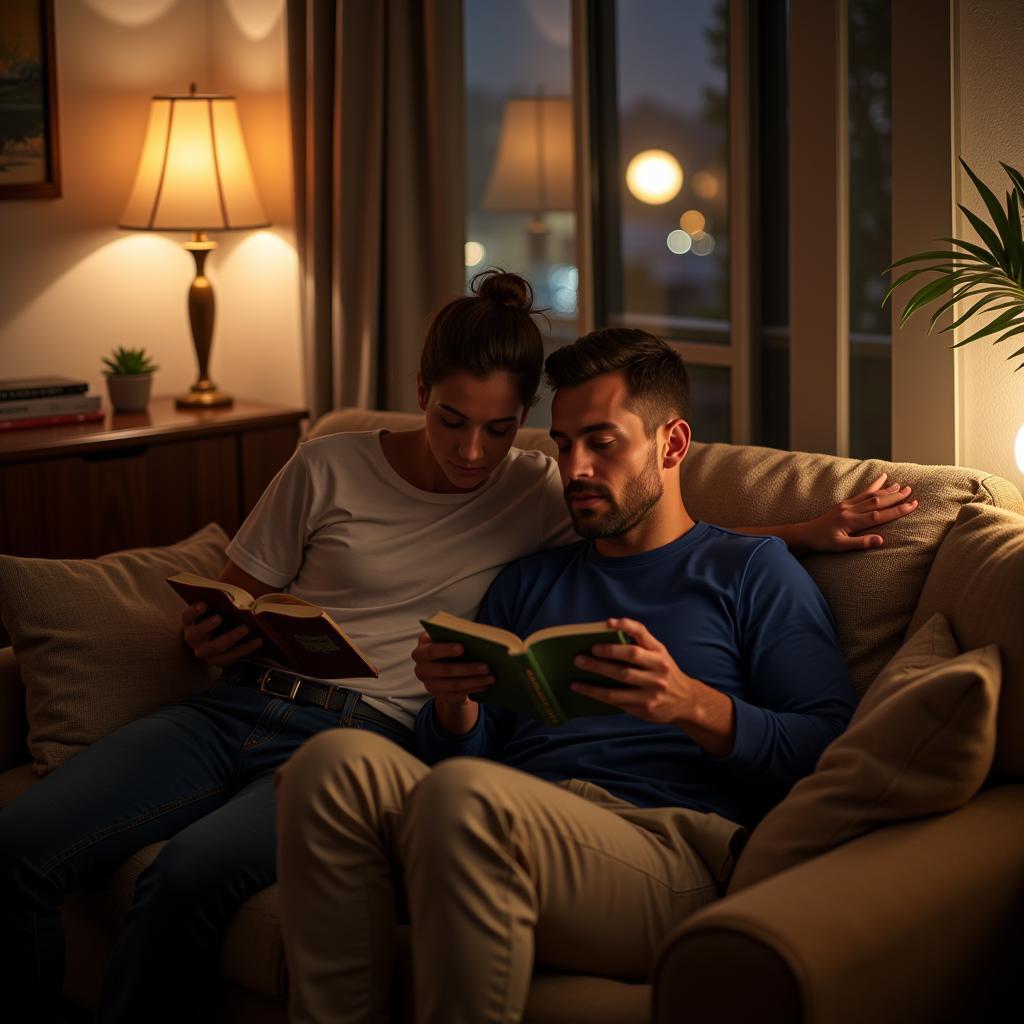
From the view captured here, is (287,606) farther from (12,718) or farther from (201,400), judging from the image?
(201,400)

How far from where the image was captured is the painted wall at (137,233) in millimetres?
3672

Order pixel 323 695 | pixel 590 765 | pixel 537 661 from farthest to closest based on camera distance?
pixel 323 695, pixel 590 765, pixel 537 661

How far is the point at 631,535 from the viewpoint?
2.05 m

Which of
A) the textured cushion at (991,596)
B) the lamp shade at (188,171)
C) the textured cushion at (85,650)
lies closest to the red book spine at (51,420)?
the lamp shade at (188,171)

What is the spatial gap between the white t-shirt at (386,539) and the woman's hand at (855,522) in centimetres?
40

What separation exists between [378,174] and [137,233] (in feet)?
3.06

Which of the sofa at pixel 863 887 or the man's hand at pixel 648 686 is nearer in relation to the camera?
the sofa at pixel 863 887

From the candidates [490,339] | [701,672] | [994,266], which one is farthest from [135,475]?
[994,266]

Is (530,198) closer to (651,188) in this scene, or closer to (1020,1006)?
(651,188)

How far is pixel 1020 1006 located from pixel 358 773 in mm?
855

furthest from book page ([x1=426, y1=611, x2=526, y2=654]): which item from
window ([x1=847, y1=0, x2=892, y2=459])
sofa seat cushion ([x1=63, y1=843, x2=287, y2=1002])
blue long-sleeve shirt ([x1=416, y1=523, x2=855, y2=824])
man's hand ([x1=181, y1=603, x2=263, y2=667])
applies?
window ([x1=847, y1=0, x2=892, y2=459])

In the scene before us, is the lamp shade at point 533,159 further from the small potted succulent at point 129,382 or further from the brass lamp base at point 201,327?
the small potted succulent at point 129,382

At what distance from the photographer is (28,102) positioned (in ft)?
11.7

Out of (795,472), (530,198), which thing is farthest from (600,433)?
(530,198)
